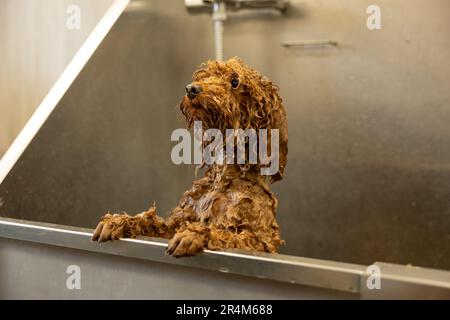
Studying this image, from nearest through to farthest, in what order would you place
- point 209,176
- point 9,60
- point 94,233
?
point 94,233 → point 209,176 → point 9,60

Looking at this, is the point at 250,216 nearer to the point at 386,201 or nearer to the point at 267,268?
the point at 267,268

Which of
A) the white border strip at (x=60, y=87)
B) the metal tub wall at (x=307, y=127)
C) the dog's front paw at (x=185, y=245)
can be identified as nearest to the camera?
the dog's front paw at (x=185, y=245)

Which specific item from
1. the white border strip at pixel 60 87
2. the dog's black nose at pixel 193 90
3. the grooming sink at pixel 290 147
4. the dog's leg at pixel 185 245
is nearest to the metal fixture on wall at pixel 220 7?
the grooming sink at pixel 290 147

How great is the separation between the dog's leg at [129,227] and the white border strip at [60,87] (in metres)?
0.62

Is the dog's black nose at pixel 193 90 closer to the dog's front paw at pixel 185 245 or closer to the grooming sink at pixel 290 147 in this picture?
the dog's front paw at pixel 185 245

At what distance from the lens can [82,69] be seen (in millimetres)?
2152

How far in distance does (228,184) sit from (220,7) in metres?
1.17

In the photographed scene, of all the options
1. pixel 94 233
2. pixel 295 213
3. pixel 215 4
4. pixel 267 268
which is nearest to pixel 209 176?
pixel 94 233

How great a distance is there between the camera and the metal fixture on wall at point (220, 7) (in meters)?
2.51

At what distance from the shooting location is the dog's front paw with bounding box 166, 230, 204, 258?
1.28m

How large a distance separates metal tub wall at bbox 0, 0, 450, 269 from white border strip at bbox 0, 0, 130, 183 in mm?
24

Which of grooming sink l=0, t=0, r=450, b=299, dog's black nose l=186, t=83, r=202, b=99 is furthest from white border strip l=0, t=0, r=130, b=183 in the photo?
dog's black nose l=186, t=83, r=202, b=99

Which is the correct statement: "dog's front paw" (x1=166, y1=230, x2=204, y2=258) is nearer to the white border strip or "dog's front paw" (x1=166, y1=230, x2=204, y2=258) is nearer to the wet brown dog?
the wet brown dog

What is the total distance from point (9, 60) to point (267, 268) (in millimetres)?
1575
